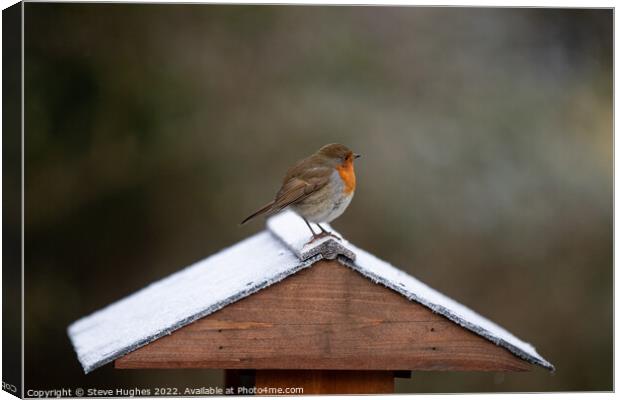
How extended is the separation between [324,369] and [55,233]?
3133 millimetres

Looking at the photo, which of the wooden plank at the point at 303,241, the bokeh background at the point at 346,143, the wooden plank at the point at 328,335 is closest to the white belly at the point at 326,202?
the wooden plank at the point at 303,241

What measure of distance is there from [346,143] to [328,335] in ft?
12.0

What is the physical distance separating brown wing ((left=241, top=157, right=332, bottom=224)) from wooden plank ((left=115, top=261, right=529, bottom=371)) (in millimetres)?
622

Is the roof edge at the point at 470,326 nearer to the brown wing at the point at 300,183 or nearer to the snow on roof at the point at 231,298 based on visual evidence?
the snow on roof at the point at 231,298

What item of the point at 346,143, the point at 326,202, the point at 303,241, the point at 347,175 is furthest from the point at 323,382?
the point at 346,143

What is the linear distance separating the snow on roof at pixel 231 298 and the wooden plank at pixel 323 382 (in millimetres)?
388

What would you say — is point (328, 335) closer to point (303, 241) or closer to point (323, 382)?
point (323, 382)

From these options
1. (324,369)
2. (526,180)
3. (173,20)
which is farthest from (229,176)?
(324,369)

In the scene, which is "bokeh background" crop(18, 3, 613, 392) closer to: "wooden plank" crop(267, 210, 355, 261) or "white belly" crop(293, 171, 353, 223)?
"wooden plank" crop(267, 210, 355, 261)

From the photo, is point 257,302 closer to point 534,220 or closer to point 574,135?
point 574,135

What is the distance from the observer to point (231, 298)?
3.92 m

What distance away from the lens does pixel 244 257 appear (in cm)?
500

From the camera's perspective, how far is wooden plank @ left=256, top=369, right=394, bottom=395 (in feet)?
13.9

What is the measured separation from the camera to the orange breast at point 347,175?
15.1ft
